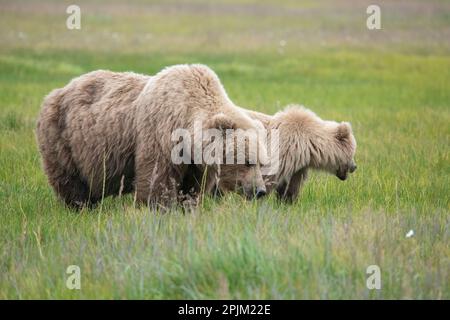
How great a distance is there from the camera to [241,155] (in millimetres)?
6539

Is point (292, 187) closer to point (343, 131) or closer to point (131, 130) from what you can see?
point (343, 131)

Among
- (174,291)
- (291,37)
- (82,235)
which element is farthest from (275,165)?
(291,37)

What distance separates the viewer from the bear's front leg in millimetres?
7824

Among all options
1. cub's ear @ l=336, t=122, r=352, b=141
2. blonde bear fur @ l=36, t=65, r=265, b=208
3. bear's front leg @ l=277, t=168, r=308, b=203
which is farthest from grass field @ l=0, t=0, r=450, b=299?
cub's ear @ l=336, t=122, r=352, b=141

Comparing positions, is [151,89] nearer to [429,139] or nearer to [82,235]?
[82,235]

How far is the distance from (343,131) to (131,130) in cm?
213

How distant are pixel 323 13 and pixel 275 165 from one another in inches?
1178

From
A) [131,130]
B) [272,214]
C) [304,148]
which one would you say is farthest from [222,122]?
[304,148]

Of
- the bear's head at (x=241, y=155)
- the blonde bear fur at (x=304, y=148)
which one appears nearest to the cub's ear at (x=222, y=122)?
the bear's head at (x=241, y=155)

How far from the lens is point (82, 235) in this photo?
627cm

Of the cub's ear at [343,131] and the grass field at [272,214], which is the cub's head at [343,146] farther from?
the grass field at [272,214]

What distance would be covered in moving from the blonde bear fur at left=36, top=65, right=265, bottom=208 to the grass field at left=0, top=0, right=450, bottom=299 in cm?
28

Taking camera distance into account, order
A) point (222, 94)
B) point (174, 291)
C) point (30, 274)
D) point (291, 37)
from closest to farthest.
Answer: point (174, 291), point (30, 274), point (222, 94), point (291, 37)

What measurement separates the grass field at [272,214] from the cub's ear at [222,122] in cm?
69
